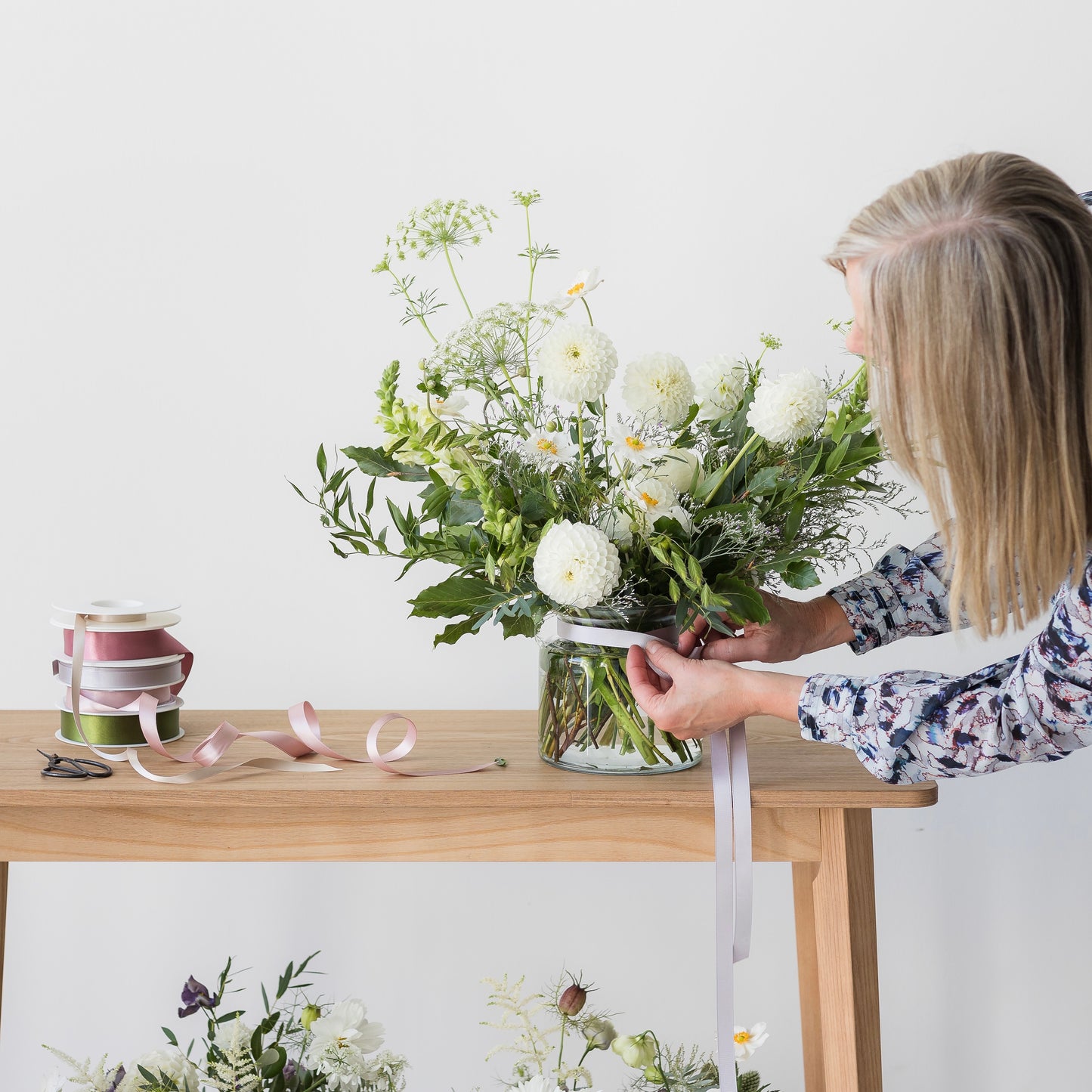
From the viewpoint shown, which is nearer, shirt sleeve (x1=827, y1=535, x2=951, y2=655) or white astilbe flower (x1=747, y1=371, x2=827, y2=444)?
white astilbe flower (x1=747, y1=371, x2=827, y2=444)

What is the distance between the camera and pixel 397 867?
5.82 ft

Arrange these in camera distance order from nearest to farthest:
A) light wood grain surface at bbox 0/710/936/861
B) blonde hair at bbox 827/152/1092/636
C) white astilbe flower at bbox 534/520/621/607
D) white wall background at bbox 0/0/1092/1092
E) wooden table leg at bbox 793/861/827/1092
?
1. blonde hair at bbox 827/152/1092/636
2. white astilbe flower at bbox 534/520/621/607
3. light wood grain surface at bbox 0/710/936/861
4. wooden table leg at bbox 793/861/827/1092
5. white wall background at bbox 0/0/1092/1092

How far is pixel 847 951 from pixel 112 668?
2.60 ft

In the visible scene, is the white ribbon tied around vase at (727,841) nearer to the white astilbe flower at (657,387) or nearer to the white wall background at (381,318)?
the white astilbe flower at (657,387)

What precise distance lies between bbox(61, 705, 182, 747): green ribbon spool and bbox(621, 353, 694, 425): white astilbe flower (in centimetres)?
62

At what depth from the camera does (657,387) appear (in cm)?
103

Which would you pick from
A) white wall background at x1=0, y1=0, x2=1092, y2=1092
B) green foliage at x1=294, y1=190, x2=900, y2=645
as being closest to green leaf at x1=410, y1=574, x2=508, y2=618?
green foliage at x1=294, y1=190, x2=900, y2=645

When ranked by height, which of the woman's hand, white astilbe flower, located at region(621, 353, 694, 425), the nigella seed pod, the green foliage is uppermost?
white astilbe flower, located at region(621, 353, 694, 425)

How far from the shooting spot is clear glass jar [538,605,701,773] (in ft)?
3.60

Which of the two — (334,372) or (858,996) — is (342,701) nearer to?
(334,372)

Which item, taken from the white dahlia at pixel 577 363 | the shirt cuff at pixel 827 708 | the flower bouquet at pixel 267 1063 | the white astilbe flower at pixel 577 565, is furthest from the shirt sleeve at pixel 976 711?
the flower bouquet at pixel 267 1063

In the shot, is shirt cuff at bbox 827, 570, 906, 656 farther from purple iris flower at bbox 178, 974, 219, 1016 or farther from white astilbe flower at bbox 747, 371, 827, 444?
purple iris flower at bbox 178, 974, 219, 1016

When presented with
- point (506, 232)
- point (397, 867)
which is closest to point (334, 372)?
point (506, 232)

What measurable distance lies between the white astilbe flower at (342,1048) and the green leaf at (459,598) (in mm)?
459
